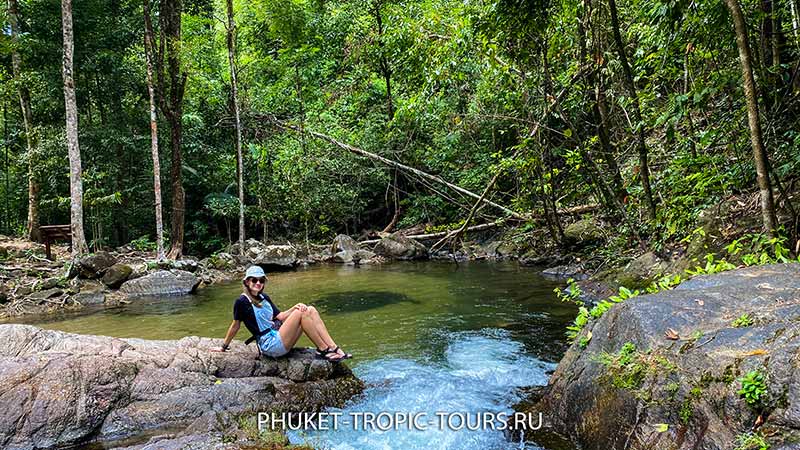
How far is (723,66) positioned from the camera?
6500mm

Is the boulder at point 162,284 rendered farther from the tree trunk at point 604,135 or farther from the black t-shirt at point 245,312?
the tree trunk at point 604,135

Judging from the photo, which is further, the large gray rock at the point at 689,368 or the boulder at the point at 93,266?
the boulder at the point at 93,266

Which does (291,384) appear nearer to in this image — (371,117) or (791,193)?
(791,193)

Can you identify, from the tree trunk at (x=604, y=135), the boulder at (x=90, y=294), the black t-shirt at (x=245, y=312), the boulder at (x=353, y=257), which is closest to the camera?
the black t-shirt at (x=245, y=312)

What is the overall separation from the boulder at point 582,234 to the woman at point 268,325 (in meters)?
8.91

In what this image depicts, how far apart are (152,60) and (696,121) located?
51.8 ft

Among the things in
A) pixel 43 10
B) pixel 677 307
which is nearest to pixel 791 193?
pixel 677 307

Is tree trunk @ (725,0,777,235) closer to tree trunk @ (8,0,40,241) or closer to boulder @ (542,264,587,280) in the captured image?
boulder @ (542,264,587,280)

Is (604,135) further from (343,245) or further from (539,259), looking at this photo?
(343,245)

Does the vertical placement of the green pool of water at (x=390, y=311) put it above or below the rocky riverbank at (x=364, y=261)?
below

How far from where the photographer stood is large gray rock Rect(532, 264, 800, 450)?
9.52 ft

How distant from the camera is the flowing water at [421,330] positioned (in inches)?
197

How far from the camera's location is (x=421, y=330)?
8531 mm

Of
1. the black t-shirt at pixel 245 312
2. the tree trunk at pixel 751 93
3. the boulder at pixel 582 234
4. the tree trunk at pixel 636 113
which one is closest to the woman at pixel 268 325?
the black t-shirt at pixel 245 312
